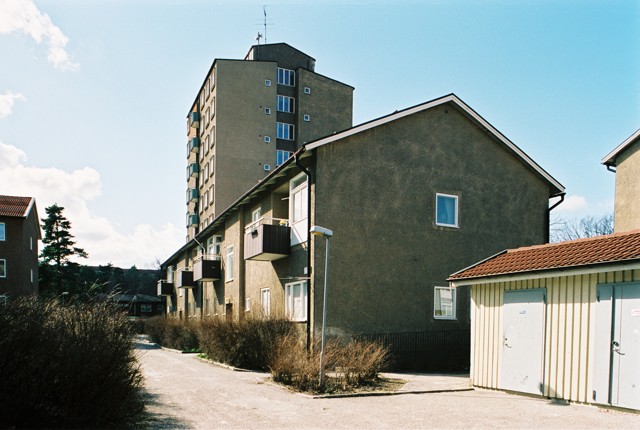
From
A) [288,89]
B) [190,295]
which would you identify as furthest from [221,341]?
[288,89]

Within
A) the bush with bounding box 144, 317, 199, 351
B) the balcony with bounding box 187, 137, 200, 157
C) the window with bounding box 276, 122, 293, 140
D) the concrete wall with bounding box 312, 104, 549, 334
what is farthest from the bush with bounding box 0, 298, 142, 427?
the balcony with bounding box 187, 137, 200, 157

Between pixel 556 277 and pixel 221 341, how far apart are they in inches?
448

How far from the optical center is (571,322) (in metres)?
11.7

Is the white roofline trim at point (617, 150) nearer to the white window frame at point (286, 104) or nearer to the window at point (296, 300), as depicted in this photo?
the window at point (296, 300)

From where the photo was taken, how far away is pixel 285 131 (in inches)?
2047

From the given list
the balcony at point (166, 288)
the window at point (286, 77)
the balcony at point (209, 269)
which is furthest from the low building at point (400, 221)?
the window at point (286, 77)

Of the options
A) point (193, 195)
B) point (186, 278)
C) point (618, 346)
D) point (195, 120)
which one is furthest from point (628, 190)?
point (195, 120)

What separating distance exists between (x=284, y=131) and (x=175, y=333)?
87.4 ft

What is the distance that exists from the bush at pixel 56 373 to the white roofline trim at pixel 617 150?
2263 cm

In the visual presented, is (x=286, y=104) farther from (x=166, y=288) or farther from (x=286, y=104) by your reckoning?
(x=166, y=288)

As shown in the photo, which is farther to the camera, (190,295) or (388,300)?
(190,295)

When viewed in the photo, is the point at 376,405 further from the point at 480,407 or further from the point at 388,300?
the point at 388,300

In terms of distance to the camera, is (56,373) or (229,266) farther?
(229,266)

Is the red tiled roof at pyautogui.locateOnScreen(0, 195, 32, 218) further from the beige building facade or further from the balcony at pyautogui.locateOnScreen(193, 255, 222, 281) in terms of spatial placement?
the beige building facade
